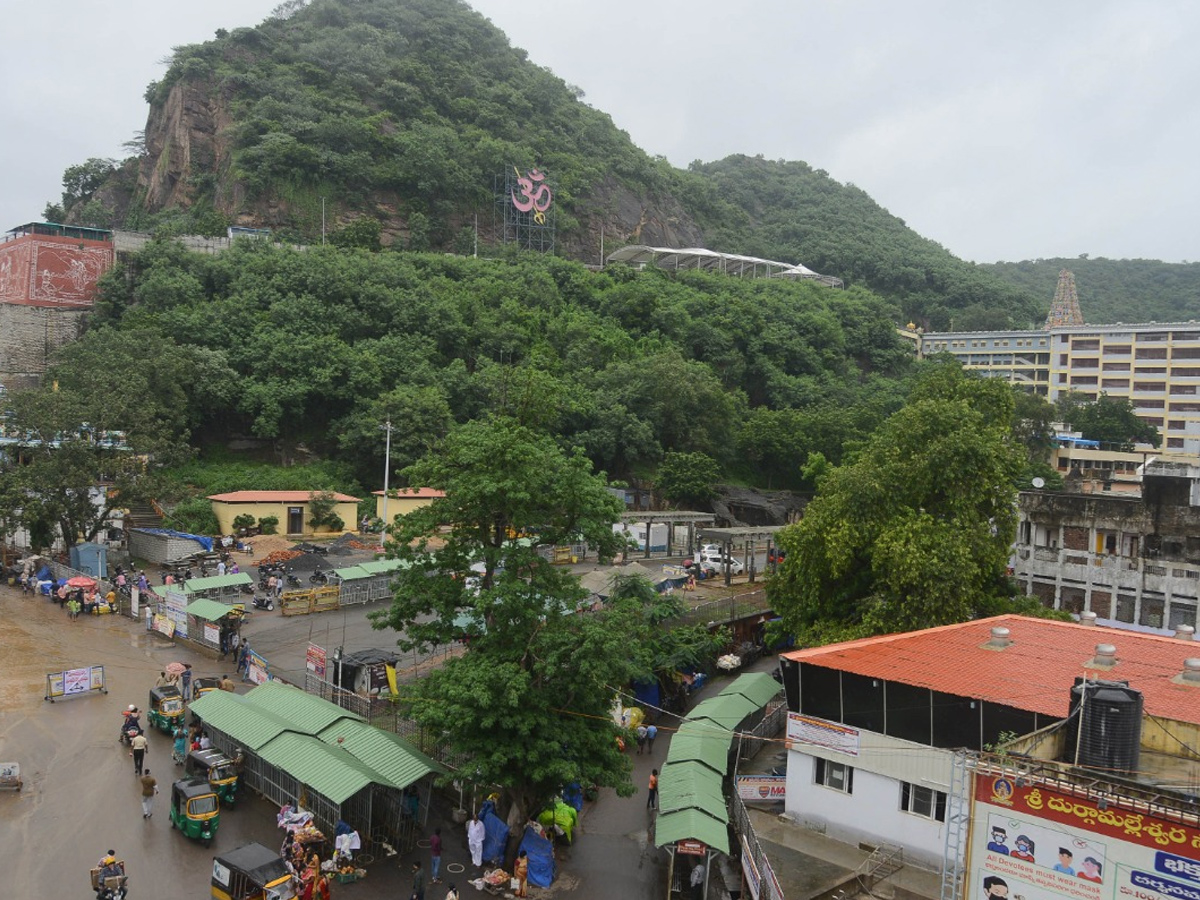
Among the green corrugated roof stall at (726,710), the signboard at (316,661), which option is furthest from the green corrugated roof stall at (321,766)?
the green corrugated roof stall at (726,710)

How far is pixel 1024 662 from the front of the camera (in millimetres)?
16172

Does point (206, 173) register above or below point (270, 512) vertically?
above

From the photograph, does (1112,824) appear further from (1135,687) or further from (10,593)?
(10,593)

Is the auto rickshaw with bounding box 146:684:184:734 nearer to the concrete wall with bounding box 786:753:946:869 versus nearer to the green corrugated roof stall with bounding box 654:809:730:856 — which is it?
the green corrugated roof stall with bounding box 654:809:730:856

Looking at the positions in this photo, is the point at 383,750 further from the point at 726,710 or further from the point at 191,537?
the point at 191,537

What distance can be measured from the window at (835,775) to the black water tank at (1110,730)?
19.2 ft

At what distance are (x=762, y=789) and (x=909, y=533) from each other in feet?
25.4

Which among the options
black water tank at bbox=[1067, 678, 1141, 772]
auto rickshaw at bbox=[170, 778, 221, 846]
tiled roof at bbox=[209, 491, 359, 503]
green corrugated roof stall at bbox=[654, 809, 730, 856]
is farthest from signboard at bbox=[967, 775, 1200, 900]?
tiled roof at bbox=[209, 491, 359, 503]

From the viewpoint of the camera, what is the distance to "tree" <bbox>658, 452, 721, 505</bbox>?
156ft

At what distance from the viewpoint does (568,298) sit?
6500 cm

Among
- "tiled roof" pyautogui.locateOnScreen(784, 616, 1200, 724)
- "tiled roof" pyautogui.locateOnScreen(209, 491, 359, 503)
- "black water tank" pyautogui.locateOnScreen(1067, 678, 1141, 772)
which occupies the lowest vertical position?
"tiled roof" pyautogui.locateOnScreen(209, 491, 359, 503)

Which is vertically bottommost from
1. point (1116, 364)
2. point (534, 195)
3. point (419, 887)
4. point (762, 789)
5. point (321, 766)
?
point (762, 789)

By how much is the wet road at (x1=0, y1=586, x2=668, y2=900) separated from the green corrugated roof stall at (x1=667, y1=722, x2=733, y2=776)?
1.40m

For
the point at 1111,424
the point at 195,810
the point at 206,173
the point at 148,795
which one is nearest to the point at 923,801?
the point at 195,810
